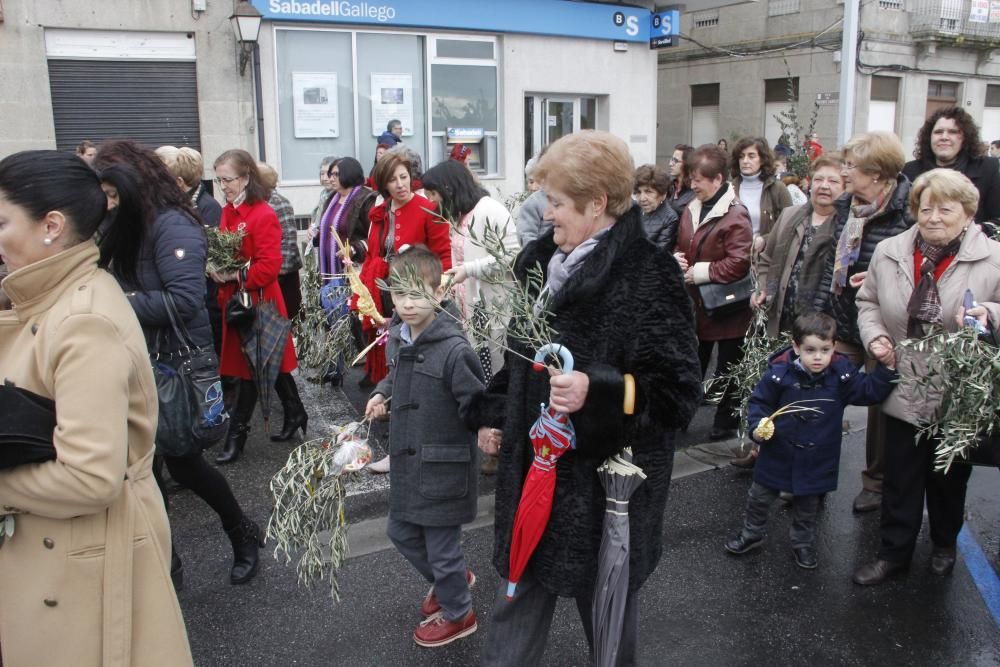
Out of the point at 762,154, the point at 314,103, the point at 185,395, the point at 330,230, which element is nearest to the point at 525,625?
the point at 185,395

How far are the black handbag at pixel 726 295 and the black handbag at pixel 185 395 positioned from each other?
3405mm

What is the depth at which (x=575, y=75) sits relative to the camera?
16.3 meters

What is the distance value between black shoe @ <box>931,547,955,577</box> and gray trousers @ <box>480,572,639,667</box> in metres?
2.28

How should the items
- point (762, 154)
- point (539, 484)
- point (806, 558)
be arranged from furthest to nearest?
point (762, 154) → point (806, 558) → point (539, 484)

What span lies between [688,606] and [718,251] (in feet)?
9.28

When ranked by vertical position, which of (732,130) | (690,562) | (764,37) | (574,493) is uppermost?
(764,37)

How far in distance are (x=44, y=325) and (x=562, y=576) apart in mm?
1611

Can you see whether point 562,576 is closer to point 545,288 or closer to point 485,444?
point 485,444

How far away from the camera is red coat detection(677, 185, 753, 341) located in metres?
5.91

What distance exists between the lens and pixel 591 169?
2504 millimetres

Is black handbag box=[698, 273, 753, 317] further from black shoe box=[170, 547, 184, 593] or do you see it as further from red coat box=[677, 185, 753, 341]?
black shoe box=[170, 547, 184, 593]

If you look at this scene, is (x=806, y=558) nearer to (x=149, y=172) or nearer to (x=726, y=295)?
(x=726, y=295)

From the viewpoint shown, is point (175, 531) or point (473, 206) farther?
point (473, 206)

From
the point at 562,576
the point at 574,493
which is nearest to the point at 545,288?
the point at 574,493
